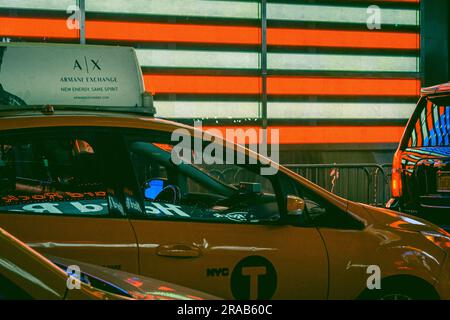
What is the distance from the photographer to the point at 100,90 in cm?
509

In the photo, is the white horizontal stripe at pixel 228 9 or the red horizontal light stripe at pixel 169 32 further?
the red horizontal light stripe at pixel 169 32

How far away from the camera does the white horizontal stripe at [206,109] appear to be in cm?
1284

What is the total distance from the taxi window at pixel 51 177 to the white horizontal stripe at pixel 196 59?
8.79 m

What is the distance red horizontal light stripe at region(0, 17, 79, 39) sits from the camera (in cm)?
1184

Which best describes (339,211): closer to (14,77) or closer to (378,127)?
(14,77)

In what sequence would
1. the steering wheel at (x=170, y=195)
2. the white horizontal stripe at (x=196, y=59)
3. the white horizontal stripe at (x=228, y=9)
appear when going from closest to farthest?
the steering wheel at (x=170, y=195)
the white horizontal stripe at (x=228, y=9)
the white horizontal stripe at (x=196, y=59)

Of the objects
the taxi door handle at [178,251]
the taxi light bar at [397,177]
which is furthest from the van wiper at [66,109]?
the taxi light bar at [397,177]

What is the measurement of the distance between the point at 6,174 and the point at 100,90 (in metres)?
1.41

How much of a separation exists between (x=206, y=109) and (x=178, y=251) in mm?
9260

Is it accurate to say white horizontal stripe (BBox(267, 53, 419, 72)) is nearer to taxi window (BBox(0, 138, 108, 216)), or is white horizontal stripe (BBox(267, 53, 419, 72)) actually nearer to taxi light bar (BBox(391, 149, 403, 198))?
taxi light bar (BBox(391, 149, 403, 198))

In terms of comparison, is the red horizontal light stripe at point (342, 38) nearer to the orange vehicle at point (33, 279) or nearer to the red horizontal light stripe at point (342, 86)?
the red horizontal light stripe at point (342, 86)

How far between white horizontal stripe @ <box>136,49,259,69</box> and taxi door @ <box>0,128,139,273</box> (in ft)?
28.9
